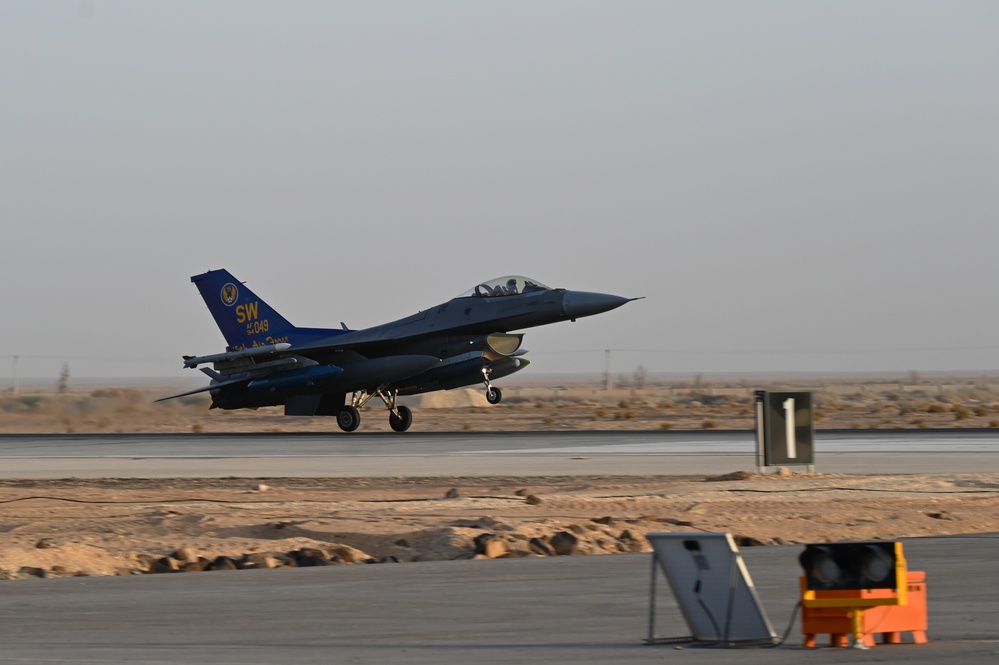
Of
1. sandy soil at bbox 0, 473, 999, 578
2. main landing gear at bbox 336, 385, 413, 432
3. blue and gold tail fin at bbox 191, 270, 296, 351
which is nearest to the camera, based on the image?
sandy soil at bbox 0, 473, 999, 578

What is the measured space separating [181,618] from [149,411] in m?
31.5

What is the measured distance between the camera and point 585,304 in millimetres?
31859

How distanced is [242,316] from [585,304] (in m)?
10.7

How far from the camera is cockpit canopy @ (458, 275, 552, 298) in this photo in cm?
3222

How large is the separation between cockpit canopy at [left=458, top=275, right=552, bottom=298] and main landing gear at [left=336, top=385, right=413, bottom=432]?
159 inches

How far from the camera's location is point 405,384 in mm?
33875

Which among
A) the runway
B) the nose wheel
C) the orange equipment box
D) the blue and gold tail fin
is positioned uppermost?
the blue and gold tail fin

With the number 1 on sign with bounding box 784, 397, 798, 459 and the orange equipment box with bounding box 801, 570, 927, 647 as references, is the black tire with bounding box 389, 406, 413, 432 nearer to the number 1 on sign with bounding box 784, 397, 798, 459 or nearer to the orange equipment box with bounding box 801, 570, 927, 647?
the number 1 on sign with bounding box 784, 397, 798, 459

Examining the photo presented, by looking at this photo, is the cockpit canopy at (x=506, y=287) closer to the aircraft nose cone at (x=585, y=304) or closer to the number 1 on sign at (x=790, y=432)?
the aircraft nose cone at (x=585, y=304)

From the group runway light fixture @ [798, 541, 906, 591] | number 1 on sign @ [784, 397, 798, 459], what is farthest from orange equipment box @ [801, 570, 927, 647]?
number 1 on sign @ [784, 397, 798, 459]

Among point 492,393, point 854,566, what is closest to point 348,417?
point 492,393

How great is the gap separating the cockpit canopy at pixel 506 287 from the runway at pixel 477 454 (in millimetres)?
3756

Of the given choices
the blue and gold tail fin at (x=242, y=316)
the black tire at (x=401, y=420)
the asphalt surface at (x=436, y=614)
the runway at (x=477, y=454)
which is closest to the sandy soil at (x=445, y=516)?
the asphalt surface at (x=436, y=614)

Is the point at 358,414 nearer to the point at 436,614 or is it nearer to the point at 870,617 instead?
the point at 436,614
